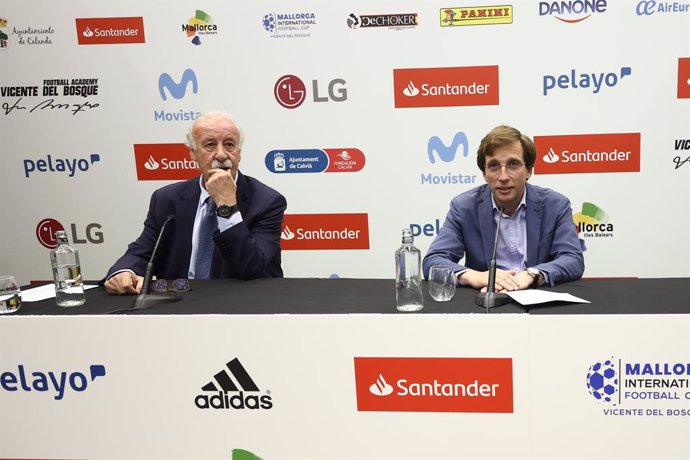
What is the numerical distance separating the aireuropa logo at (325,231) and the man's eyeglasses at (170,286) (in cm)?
181

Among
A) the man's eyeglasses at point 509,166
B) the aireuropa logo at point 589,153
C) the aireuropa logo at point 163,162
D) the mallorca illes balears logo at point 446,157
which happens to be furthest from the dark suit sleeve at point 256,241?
the aireuropa logo at point 589,153

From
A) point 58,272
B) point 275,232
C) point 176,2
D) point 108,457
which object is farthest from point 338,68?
point 108,457

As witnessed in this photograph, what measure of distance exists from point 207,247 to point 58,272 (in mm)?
591

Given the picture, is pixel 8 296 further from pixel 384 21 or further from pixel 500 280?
pixel 384 21

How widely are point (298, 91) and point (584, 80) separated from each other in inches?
62.9

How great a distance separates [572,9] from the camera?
334 cm

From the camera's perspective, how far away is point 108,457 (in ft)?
5.49

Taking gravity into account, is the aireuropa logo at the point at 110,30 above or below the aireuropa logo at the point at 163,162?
above

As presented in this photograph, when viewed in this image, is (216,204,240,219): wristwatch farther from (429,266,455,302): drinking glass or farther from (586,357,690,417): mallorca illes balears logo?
(586,357,690,417): mallorca illes balears logo

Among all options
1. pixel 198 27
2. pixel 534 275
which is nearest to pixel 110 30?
pixel 198 27

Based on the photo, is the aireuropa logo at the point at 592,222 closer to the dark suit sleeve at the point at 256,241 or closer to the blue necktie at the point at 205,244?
the dark suit sleeve at the point at 256,241

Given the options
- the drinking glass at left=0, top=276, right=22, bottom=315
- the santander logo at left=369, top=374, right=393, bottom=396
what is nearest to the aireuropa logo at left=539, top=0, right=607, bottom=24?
the santander logo at left=369, top=374, right=393, bottom=396

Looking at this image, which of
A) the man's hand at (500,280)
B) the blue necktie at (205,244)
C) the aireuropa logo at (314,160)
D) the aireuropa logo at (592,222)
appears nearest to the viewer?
the man's hand at (500,280)

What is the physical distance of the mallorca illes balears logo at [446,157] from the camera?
11.6ft
